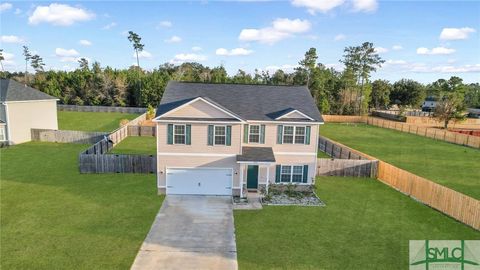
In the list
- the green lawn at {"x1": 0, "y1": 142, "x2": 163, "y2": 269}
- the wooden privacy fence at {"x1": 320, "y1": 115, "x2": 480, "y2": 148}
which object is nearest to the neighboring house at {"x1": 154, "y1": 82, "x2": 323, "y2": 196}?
the green lawn at {"x1": 0, "y1": 142, "x2": 163, "y2": 269}

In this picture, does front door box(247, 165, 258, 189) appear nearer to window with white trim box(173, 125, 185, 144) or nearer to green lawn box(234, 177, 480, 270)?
green lawn box(234, 177, 480, 270)

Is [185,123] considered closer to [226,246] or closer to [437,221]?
[226,246]

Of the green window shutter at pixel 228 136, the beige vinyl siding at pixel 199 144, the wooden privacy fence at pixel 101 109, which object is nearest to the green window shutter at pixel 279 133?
the beige vinyl siding at pixel 199 144

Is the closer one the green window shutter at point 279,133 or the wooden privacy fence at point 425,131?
the green window shutter at point 279,133

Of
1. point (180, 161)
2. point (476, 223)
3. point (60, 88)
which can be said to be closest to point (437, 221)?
point (476, 223)

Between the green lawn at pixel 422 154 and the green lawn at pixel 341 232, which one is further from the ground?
the green lawn at pixel 422 154

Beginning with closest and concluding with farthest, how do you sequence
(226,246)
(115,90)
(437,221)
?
(226,246), (437,221), (115,90)

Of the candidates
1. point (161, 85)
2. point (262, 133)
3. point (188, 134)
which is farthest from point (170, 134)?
point (161, 85)

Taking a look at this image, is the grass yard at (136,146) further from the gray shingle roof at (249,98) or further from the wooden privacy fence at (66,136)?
the gray shingle roof at (249,98)
